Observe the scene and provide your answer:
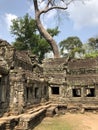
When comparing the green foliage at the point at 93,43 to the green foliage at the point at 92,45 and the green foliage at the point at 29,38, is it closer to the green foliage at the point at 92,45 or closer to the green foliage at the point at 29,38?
the green foliage at the point at 92,45

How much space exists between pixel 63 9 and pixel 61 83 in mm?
12720

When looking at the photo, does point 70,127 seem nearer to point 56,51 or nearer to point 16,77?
point 16,77

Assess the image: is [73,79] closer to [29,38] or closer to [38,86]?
[38,86]

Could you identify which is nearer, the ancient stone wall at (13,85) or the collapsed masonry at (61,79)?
the ancient stone wall at (13,85)

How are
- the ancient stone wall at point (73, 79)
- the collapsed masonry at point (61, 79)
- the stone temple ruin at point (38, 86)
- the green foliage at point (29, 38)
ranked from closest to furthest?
1. the stone temple ruin at point (38, 86)
2. the collapsed masonry at point (61, 79)
3. the ancient stone wall at point (73, 79)
4. the green foliage at point (29, 38)

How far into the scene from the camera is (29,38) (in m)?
38.3

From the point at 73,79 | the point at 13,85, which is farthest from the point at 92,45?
the point at 13,85

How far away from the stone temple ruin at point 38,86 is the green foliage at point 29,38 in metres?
14.1

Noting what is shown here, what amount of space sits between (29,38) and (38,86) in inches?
776

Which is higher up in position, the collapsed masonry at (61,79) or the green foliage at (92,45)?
the green foliage at (92,45)

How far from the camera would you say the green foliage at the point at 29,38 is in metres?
37.6

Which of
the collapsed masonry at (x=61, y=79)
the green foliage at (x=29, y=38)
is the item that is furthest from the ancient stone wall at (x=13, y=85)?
the green foliage at (x=29, y=38)

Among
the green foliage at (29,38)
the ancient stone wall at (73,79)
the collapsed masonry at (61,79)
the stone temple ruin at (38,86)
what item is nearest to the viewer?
the stone temple ruin at (38,86)

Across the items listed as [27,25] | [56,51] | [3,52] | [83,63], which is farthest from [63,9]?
[3,52]
